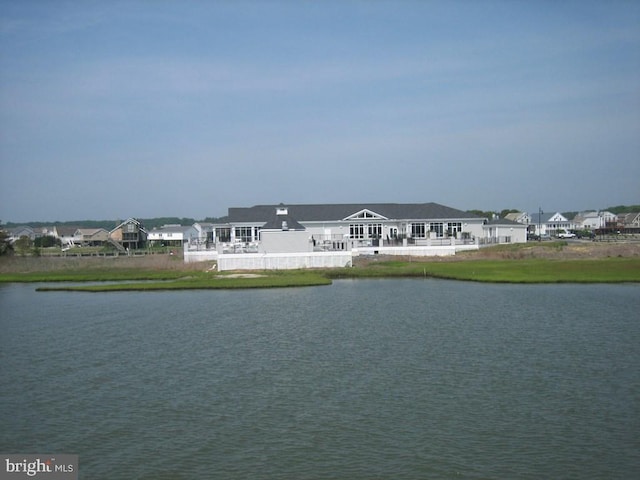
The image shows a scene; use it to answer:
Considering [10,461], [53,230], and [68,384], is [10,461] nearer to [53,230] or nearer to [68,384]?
[68,384]

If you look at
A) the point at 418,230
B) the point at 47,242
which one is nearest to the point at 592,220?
the point at 418,230

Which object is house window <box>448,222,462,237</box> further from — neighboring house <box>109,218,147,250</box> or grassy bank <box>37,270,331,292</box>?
neighboring house <box>109,218,147,250</box>

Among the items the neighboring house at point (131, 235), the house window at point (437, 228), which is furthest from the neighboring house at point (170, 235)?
the house window at point (437, 228)

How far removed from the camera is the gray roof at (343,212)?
58.9 metres

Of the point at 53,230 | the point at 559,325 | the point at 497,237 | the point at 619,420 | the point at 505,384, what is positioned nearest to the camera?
the point at 619,420

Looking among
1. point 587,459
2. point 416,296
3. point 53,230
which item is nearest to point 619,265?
point 416,296

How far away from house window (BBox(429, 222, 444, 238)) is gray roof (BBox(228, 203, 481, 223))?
0.64m

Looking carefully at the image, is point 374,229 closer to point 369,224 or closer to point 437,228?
point 369,224

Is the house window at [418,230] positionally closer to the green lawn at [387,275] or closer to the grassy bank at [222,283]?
the green lawn at [387,275]

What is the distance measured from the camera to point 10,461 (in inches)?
450

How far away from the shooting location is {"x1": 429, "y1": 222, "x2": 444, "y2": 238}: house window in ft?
193

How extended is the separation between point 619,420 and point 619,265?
1178 inches
